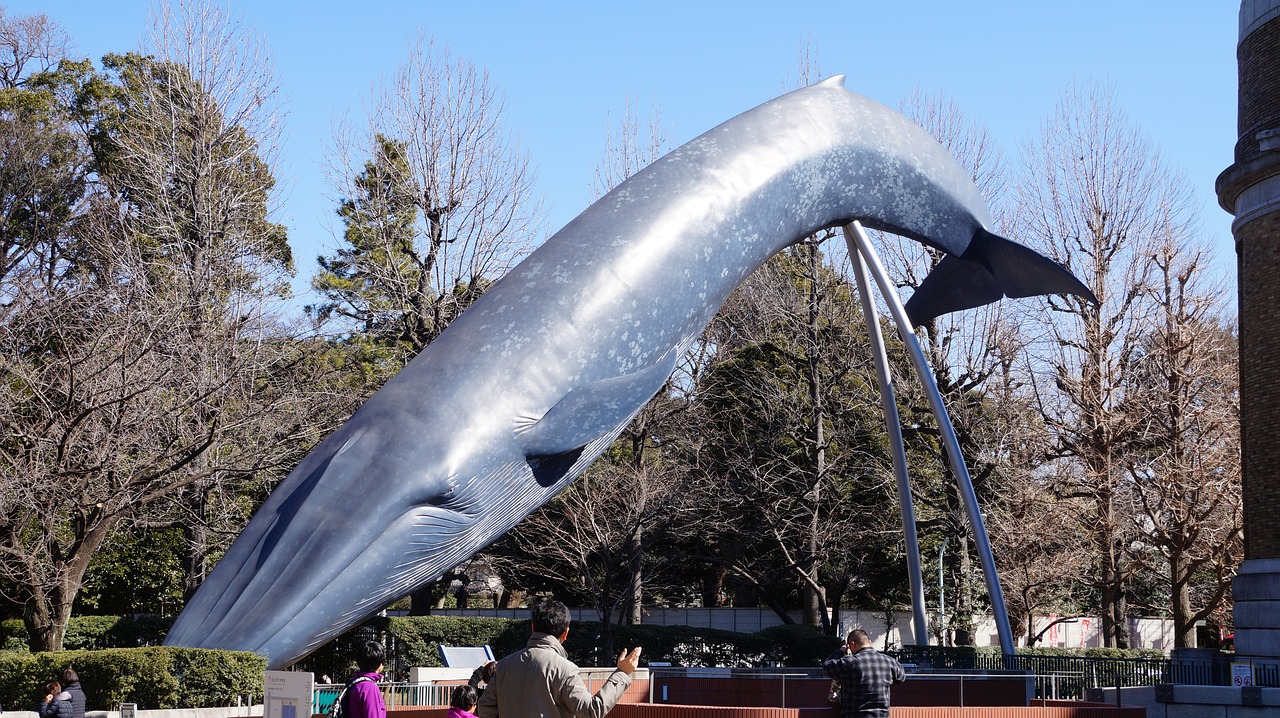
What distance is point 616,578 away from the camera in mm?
34125

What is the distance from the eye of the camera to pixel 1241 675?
17375 millimetres

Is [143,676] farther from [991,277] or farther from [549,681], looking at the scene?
[991,277]

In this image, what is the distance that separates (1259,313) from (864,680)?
17899 millimetres

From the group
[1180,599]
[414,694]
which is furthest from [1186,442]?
[414,694]

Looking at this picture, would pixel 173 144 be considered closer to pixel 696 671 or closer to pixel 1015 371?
pixel 696 671

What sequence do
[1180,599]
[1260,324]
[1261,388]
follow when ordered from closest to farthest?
[1261,388] → [1260,324] → [1180,599]

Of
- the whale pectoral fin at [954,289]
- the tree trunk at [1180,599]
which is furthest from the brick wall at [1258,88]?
the whale pectoral fin at [954,289]

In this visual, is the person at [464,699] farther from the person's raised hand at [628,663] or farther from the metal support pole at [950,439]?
the metal support pole at [950,439]

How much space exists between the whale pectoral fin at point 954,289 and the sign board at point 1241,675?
23.7ft

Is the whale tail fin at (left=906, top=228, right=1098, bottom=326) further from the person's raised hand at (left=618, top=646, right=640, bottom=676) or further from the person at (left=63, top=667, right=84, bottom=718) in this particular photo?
the person at (left=63, top=667, right=84, bottom=718)

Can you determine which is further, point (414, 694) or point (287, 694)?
point (414, 694)

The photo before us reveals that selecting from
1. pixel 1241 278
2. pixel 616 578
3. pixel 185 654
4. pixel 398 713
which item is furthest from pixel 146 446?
pixel 1241 278

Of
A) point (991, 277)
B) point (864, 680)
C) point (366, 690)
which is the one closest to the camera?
point (366, 690)

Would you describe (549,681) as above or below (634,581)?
above
